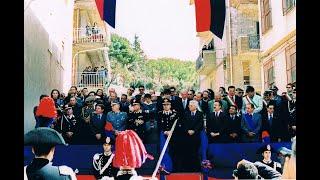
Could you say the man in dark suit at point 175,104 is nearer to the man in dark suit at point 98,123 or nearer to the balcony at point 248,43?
the man in dark suit at point 98,123

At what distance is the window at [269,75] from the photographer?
19.9 feet

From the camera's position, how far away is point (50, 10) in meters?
6.04

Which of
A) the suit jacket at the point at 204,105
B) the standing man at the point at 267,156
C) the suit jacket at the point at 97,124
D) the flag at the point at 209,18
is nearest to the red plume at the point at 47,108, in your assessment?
the suit jacket at the point at 97,124

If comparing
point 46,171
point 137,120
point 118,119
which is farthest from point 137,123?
point 46,171

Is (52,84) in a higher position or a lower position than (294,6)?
lower

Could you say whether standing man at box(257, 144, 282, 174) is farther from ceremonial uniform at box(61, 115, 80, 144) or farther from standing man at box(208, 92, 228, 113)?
ceremonial uniform at box(61, 115, 80, 144)

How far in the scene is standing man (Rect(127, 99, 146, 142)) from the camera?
596 cm

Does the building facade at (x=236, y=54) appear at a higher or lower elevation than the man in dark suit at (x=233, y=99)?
higher

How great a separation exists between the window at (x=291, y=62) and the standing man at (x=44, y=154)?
2941 mm

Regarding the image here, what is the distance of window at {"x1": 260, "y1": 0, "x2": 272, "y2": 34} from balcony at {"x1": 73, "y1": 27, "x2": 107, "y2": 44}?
2060mm

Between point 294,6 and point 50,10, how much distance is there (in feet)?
10.0
